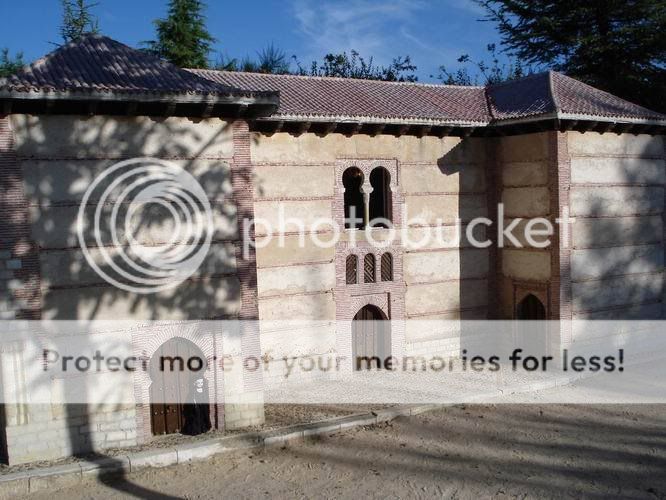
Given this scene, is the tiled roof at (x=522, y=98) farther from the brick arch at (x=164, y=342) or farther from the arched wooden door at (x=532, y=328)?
the brick arch at (x=164, y=342)

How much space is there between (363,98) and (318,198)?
284cm

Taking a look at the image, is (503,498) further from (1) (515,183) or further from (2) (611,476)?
(1) (515,183)

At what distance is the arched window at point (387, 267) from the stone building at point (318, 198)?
34 millimetres

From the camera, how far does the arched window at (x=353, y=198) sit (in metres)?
14.4

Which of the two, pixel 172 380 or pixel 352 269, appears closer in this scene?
pixel 172 380

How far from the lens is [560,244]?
554 inches

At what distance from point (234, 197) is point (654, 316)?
11.1 metres

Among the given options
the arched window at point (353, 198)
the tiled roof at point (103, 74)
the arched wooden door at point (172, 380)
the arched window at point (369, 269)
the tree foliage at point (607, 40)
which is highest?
the tree foliage at point (607, 40)

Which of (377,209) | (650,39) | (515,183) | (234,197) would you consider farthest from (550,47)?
(234,197)
